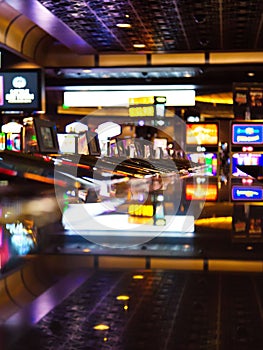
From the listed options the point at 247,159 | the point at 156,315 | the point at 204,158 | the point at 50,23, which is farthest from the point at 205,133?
the point at 156,315

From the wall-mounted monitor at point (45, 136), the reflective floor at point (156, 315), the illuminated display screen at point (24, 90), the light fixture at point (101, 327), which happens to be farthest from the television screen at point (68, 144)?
the light fixture at point (101, 327)

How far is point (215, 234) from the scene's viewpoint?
6.00ft

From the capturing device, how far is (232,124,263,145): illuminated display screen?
1397 centimetres

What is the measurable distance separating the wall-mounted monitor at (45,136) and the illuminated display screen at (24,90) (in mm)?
6684

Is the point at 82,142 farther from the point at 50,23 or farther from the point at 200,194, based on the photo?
the point at 50,23

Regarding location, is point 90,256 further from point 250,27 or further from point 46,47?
point 46,47

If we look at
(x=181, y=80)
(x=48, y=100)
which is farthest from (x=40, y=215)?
(x=48, y=100)

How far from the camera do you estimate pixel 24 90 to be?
1316cm

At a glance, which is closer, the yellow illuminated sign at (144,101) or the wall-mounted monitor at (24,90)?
the wall-mounted monitor at (24,90)

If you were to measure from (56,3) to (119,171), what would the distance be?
4.37 meters

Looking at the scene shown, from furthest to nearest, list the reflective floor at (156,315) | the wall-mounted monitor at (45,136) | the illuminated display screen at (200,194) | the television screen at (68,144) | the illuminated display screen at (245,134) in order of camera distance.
Answer: 1. the illuminated display screen at (245,134)
2. the television screen at (68,144)
3. the wall-mounted monitor at (45,136)
4. the illuminated display screen at (200,194)
5. the reflective floor at (156,315)

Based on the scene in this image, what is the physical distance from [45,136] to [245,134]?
831cm

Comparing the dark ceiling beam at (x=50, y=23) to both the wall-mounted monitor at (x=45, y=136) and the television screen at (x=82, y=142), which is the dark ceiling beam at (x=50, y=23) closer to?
the television screen at (x=82, y=142)

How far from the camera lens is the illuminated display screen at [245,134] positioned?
14.0 meters
